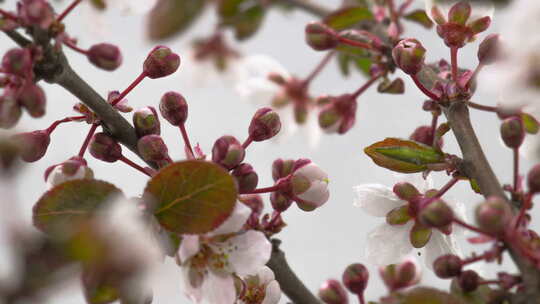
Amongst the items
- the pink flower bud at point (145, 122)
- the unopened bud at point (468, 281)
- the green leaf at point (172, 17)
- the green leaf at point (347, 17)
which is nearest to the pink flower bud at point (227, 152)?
the pink flower bud at point (145, 122)

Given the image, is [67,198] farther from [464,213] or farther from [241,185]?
[464,213]

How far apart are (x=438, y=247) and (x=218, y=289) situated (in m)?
0.42

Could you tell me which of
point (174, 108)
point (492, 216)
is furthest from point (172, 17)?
point (492, 216)

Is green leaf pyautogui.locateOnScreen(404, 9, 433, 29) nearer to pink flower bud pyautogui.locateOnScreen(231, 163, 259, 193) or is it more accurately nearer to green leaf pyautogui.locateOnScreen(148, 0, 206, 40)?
green leaf pyautogui.locateOnScreen(148, 0, 206, 40)

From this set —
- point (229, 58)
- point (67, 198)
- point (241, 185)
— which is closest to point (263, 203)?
point (241, 185)

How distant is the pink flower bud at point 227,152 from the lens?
990 millimetres

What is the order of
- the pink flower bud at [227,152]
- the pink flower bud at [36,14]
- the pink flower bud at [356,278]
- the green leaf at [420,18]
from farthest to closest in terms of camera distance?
the green leaf at [420,18]
the pink flower bud at [356,278]
the pink flower bud at [227,152]
the pink flower bud at [36,14]

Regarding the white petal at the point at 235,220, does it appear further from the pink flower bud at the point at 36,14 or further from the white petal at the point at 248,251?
the pink flower bud at the point at 36,14

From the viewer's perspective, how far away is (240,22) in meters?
2.13

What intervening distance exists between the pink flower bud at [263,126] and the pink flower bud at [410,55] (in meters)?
0.23

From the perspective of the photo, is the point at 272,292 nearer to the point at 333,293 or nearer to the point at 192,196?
the point at 333,293

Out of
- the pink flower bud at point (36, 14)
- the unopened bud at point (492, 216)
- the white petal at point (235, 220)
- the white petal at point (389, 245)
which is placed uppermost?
the pink flower bud at point (36, 14)

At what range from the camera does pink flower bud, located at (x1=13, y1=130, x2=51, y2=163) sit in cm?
105

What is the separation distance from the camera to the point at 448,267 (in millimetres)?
911
